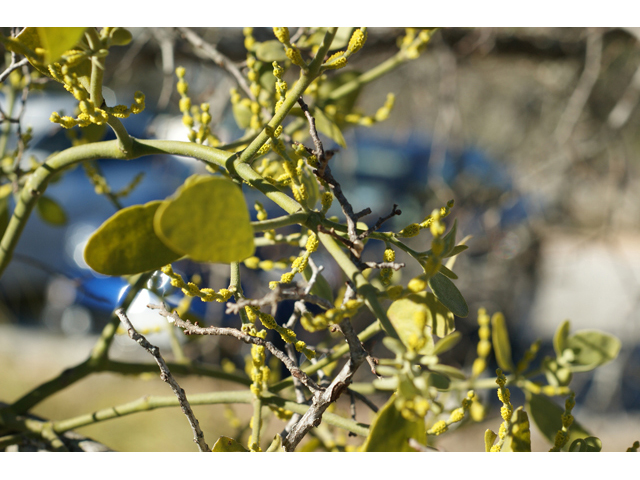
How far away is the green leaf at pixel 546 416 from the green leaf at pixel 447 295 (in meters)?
0.34

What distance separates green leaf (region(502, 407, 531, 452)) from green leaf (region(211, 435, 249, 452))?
0.87ft

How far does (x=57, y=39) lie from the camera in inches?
12.1

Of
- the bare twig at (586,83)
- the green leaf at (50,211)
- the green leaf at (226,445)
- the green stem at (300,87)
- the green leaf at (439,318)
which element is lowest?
the green leaf at (226,445)

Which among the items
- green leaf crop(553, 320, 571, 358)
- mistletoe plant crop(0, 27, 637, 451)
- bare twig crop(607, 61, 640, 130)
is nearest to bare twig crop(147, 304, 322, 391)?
mistletoe plant crop(0, 27, 637, 451)

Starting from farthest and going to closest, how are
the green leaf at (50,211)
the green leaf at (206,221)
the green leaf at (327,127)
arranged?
1. the green leaf at (50,211)
2. the green leaf at (327,127)
3. the green leaf at (206,221)

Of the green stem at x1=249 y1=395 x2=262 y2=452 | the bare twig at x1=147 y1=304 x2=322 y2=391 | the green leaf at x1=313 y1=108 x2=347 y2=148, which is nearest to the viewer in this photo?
the bare twig at x1=147 y1=304 x2=322 y2=391

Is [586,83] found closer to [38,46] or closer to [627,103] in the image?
[627,103]

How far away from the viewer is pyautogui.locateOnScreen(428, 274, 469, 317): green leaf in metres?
0.42

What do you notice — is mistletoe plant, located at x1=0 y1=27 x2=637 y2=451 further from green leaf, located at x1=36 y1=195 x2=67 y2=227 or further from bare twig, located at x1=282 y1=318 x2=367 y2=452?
green leaf, located at x1=36 y1=195 x2=67 y2=227

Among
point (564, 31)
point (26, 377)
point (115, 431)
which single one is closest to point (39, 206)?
point (115, 431)

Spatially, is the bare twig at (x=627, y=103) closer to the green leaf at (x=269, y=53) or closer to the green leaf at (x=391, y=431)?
the green leaf at (x=269, y=53)

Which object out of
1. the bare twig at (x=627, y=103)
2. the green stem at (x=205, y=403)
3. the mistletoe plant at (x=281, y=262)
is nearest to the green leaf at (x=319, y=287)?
the mistletoe plant at (x=281, y=262)

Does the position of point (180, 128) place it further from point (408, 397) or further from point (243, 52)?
point (408, 397)

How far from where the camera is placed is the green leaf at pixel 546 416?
0.67m
